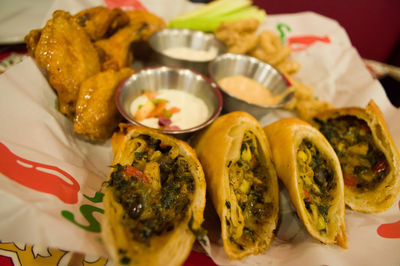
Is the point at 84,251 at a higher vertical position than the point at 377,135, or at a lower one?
higher

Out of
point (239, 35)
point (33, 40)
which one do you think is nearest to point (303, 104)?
point (239, 35)

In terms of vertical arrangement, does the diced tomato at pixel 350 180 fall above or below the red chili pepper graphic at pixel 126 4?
below

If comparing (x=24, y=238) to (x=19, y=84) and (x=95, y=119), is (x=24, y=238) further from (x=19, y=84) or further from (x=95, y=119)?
(x=19, y=84)

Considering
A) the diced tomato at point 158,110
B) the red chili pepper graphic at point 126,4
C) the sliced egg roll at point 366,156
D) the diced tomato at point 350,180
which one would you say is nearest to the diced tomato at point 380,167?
the sliced egg roll at point 366,156

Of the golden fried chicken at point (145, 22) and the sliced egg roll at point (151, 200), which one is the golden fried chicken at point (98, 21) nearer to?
the golden fried chicken at point (145, 22)

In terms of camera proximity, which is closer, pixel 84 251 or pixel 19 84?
pixel 84 251

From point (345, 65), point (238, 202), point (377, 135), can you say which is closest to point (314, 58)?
point (345, 65)
